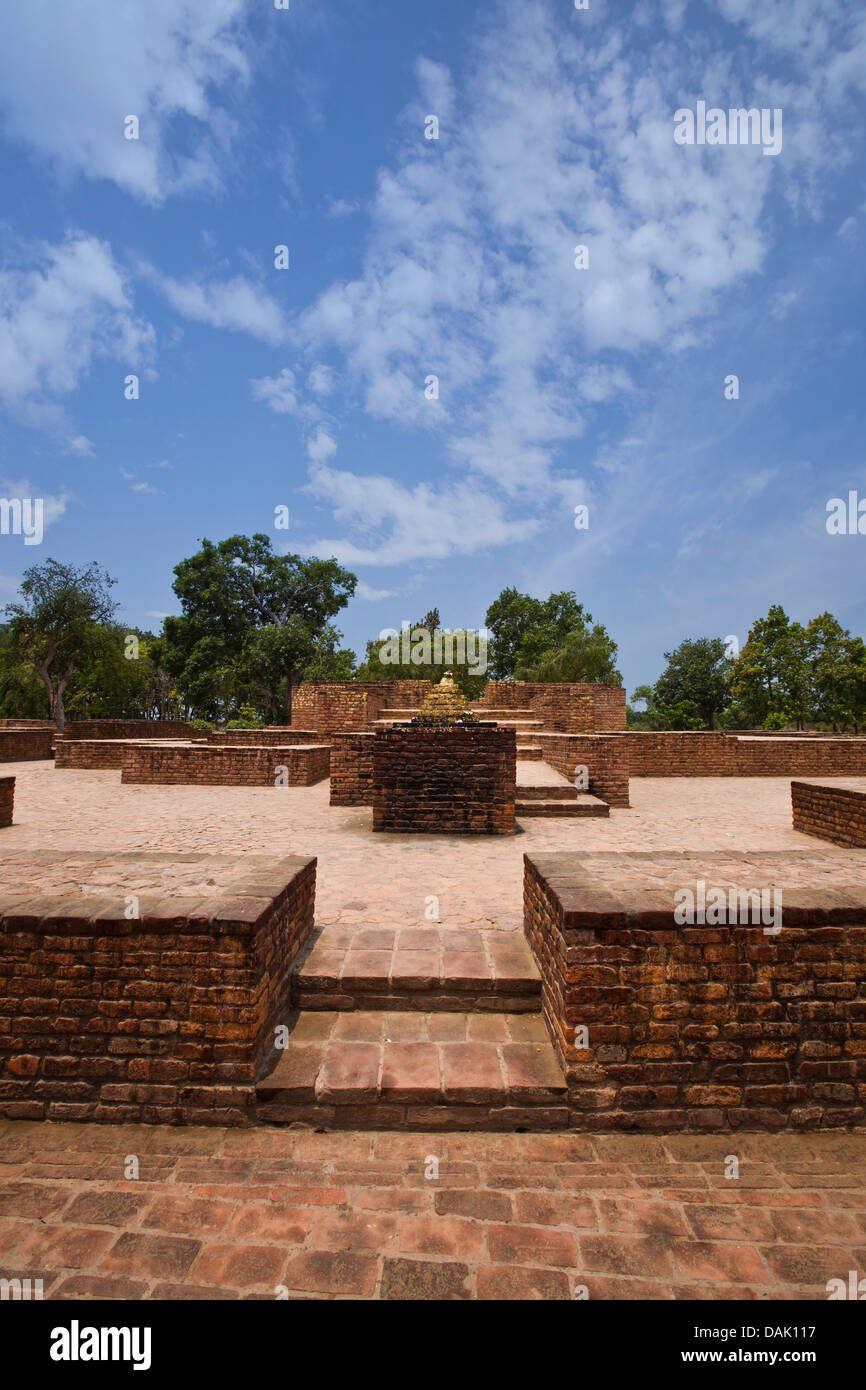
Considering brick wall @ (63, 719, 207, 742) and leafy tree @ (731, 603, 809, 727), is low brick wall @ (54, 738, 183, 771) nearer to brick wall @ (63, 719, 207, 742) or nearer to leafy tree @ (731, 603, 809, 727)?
brick wall @ (63, 719, 207, 742)

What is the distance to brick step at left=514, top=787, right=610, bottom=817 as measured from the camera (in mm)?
7633

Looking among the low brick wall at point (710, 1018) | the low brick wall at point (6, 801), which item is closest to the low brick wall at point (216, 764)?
the low brick wall at point (6, 801)

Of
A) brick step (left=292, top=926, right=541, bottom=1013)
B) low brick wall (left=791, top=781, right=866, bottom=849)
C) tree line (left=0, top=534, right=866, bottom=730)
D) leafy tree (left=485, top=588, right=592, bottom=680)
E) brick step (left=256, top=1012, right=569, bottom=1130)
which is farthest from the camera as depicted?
leafy tree (left=485, top=588, right=592, bottom=680)

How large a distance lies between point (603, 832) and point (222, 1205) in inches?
209

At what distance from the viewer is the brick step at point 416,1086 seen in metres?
2.32

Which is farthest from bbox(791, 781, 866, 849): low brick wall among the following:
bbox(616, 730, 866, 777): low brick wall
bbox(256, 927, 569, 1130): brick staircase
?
bbox(616, 730, 866, 777): low brick wall

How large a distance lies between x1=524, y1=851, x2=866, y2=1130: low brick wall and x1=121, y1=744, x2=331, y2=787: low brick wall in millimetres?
8709

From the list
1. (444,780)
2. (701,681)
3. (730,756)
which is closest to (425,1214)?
(444,780)

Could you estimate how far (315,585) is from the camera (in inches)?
1273

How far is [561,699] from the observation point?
54.3 ft

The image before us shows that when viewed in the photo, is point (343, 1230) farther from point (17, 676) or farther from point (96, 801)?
point (17, 676)

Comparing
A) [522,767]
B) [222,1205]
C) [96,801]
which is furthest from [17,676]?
[222,1205]

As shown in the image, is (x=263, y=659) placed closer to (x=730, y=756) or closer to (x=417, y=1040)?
(x=730, y=756)

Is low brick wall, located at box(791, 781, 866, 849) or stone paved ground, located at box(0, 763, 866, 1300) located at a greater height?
low brick wall, located at box(791, 781, 866, 849)
